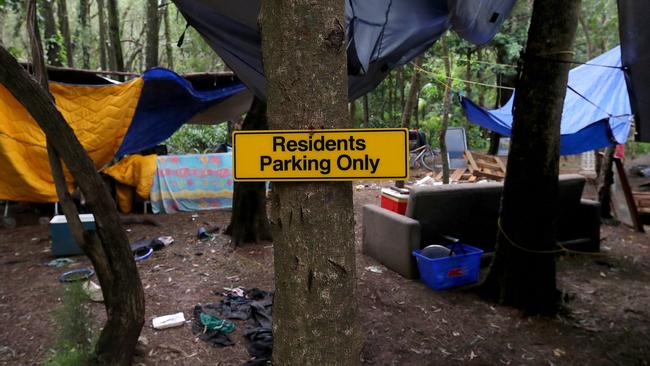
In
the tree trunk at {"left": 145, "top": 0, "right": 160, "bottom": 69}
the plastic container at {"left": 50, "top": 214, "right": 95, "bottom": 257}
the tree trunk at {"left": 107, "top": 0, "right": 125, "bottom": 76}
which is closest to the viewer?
the plastic container at {"left": 50, "top": 214, "right": 95, "bottom": 257}

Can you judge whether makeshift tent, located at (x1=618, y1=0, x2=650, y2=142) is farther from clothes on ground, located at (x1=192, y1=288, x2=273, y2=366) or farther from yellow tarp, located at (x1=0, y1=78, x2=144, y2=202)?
yellow tarp, located at (x1=0, y1=78, x2=144, y2=202)

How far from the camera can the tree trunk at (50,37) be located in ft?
28.1

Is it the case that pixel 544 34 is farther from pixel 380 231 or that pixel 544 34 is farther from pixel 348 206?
pixel 348 206

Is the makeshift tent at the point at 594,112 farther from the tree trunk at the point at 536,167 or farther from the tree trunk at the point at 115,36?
the tree trunk at the point at 115,36

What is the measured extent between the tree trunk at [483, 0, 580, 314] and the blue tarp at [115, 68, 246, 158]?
3727 millimetres

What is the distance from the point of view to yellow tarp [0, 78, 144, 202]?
15.3 ft

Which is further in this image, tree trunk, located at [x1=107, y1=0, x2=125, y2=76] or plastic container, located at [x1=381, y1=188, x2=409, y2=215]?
tree trunk, located at [x1=107, y1=0, x2=125, y2=76]

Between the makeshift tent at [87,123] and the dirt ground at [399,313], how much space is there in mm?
778

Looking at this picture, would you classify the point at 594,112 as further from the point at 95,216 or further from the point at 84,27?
the point at 84,27

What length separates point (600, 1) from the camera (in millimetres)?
12047

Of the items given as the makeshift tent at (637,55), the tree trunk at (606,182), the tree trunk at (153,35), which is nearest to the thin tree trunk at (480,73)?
the tree trunk at (606,182)

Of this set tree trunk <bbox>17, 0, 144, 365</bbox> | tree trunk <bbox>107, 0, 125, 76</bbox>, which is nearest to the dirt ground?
tree trunk <bbox>17, 0, 144, 365</bbox>

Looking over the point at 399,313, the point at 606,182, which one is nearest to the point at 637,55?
the point at 399,313

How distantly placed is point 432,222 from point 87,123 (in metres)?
3.82
